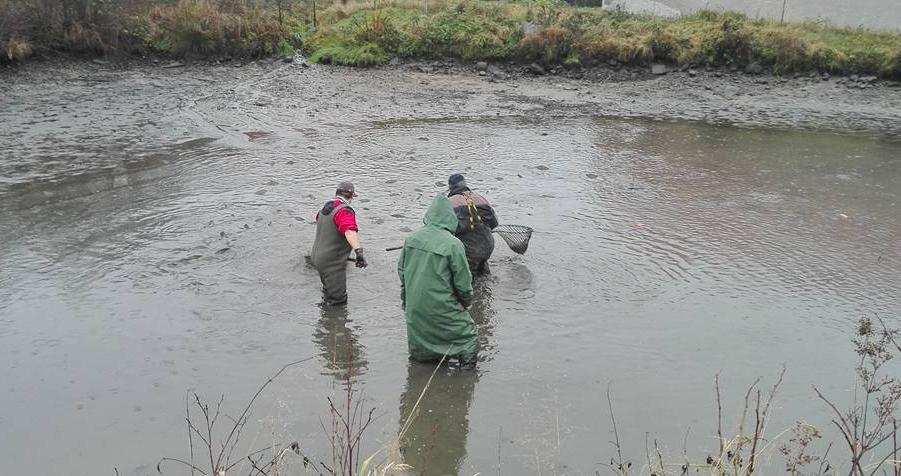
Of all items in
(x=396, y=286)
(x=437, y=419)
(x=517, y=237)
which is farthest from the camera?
(x=517, y=237)

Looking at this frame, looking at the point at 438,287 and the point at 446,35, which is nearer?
the point at 438,287

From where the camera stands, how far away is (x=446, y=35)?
63.8 ft

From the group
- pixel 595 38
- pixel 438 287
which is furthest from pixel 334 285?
pixel 595 38

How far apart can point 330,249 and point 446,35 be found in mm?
13517

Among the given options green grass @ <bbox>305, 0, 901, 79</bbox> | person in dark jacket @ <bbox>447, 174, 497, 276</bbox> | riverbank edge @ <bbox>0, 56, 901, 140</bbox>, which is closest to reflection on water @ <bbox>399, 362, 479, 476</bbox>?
person in dark jacket @ <bbox>447, 174, 497, 276</bbox>

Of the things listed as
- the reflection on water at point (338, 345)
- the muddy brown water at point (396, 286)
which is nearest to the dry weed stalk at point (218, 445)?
the muddy brown water at point (396, 286)

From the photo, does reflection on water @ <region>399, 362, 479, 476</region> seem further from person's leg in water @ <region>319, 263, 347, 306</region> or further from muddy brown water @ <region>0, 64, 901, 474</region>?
person's leg in water @ <region>319, 263, 347, 306</region>

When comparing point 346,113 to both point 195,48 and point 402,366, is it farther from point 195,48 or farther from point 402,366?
point 402,366

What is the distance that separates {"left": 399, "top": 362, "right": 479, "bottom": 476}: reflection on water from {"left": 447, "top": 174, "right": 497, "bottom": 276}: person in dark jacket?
180 cm

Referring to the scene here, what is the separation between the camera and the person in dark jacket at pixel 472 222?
25.5ft

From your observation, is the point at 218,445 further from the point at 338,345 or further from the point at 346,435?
the point at 338,345

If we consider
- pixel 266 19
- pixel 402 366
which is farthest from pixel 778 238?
pixel 266 19

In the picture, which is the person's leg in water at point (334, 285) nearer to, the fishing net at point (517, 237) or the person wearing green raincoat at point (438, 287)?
the person wearing green raincoat at point (438, 287)

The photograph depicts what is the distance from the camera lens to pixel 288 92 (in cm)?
1709
